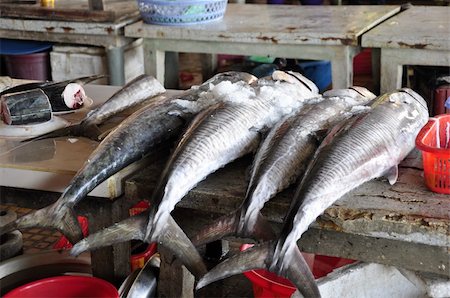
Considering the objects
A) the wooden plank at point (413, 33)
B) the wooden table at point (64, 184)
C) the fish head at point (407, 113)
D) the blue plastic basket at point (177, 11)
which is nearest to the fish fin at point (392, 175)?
the fish head at point (407, 113)

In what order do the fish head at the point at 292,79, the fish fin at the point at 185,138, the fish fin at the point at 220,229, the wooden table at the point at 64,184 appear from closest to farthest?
the fish fin at the point at 220,229, the fish fin at the point at 185,138, the wooden table at the point at 64,184, the fish head at the point at 292,79

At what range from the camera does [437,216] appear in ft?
6.57

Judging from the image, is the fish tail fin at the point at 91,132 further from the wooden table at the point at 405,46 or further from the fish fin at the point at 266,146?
the wooden table at the point at 405,46

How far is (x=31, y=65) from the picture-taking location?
19.3 feet

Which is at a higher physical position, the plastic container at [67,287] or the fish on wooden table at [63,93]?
the fish on wooden table at [63,93]

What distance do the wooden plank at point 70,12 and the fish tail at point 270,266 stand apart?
3.80 metres

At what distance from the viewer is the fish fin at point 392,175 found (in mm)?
2240

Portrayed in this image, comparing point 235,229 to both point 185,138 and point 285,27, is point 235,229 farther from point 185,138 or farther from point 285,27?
point 285,27

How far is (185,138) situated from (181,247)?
42 cm

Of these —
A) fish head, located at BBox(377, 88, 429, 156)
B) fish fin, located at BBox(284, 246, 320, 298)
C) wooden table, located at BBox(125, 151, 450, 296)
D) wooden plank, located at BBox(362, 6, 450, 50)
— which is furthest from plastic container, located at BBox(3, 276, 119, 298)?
wooden plank, located at BBox(362, 6, 450, 50)

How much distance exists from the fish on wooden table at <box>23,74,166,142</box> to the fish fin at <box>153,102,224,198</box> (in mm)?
505

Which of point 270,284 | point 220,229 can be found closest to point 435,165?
point 220,229

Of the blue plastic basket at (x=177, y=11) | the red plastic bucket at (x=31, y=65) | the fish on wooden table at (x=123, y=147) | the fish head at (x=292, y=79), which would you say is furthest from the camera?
the red plastic bucket at (x=31, y=65)

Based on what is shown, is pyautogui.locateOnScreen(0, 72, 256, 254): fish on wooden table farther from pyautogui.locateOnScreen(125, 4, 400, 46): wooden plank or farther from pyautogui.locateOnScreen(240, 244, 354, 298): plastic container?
pyautogui.locateOnScreen(125, 4, 400, 46): wooden plank
